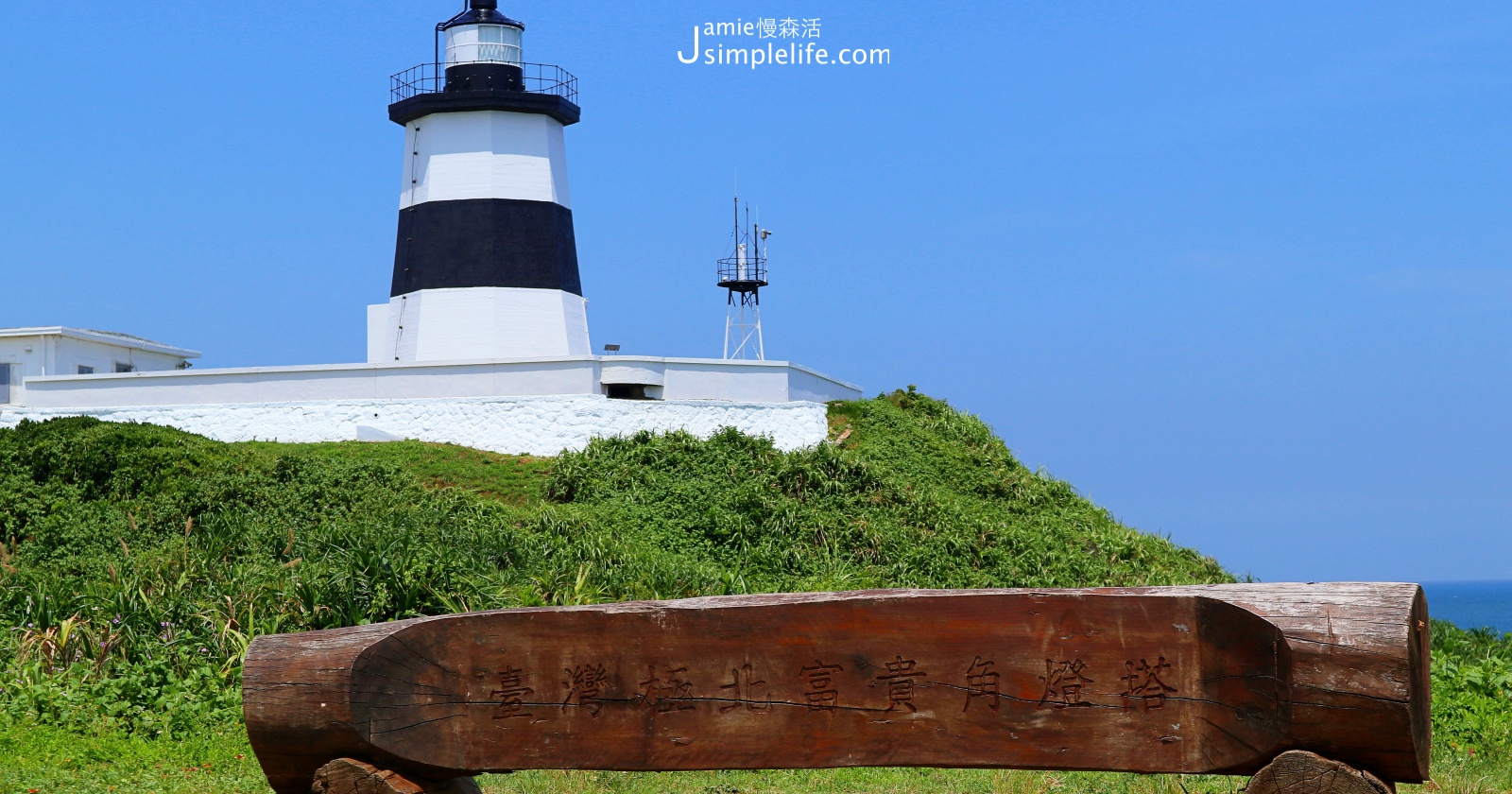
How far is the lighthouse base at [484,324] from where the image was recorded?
21922mm

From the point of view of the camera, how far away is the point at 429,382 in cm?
2006

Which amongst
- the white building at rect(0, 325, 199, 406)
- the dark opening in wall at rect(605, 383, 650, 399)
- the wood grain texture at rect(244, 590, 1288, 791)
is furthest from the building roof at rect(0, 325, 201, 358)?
the wood grain texture at rect(244, 590, 1288, 791)

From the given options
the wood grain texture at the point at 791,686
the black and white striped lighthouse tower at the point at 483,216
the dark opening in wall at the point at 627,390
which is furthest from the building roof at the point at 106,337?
the wood grain texture at the point at 791,686

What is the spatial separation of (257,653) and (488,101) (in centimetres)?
1876

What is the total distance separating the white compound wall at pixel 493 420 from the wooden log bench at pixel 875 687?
14.4 metres

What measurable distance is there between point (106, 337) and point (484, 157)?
946 cm

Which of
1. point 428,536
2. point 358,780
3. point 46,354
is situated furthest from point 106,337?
point 358,780

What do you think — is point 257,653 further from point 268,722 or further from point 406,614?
point 406,614

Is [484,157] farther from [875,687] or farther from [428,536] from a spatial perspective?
[875,687]

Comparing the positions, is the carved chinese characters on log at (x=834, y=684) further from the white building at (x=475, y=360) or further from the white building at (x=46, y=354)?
the white building at (x=46, y=354)

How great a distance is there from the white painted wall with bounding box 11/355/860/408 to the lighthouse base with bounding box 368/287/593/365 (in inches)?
58.3

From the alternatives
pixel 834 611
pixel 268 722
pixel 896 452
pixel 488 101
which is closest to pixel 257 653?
pixel 268 722

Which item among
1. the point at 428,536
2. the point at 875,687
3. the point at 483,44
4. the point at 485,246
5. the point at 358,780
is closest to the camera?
the point at 875,687

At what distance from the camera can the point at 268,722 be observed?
4.38 meters
